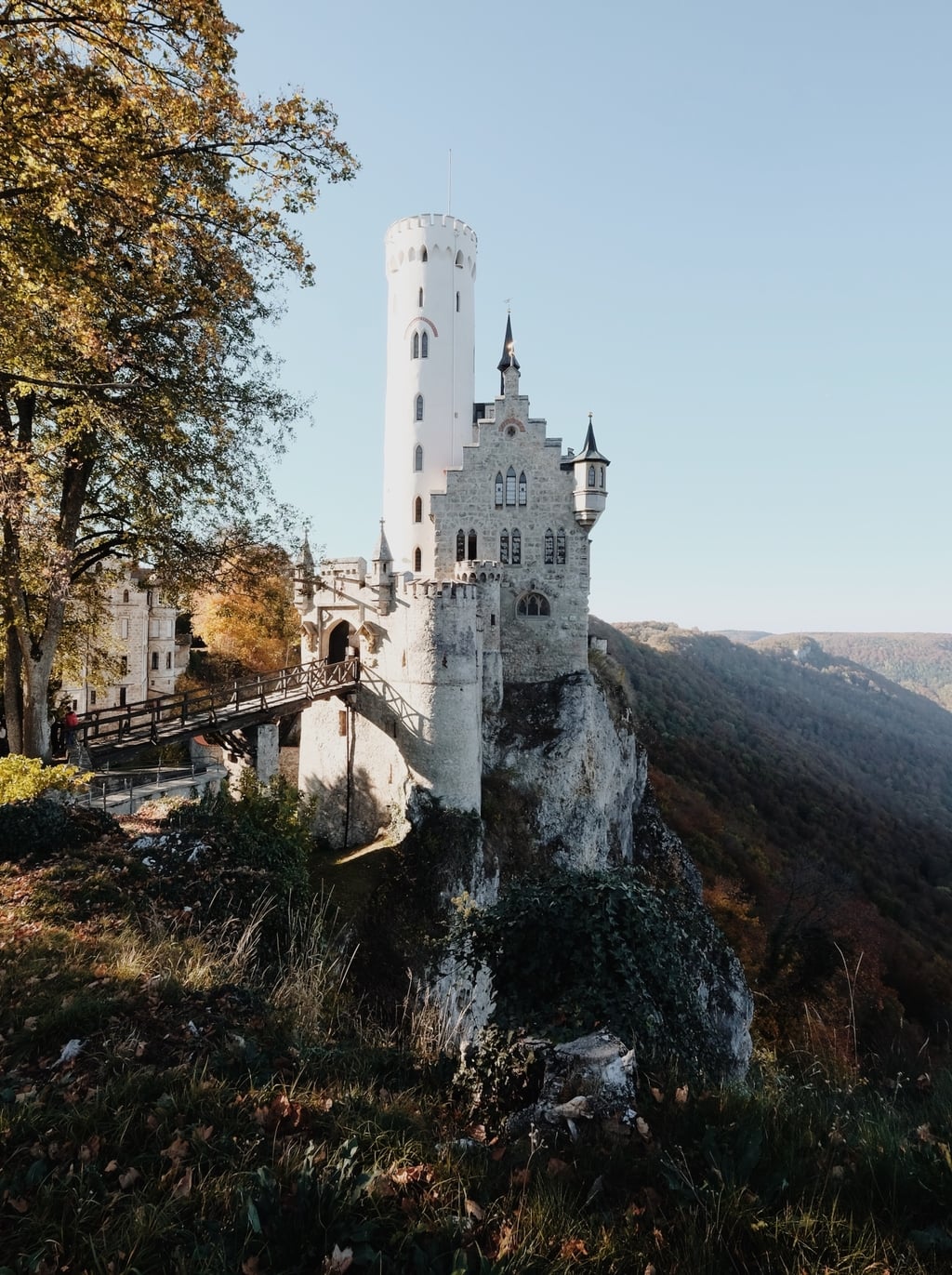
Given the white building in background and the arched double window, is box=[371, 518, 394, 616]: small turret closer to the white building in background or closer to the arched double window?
the arched double window

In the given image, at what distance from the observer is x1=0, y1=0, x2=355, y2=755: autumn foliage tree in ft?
26.2

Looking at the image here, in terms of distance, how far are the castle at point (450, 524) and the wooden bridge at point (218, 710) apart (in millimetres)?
1456

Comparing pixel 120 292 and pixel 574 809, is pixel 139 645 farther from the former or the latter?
pixel 120 292

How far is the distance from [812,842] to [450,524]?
46249 mm

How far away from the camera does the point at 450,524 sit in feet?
99.3

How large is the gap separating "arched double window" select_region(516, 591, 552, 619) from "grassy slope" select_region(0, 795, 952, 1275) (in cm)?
2454

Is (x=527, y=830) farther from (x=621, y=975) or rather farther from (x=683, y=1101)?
(x=683, y=1101)

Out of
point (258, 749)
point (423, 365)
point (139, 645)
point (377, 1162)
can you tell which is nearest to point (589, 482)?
point (423, 365)

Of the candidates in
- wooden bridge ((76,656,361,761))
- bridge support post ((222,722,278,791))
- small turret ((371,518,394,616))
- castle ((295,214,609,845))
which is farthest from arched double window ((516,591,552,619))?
bridge support post ((222,722,278,791))

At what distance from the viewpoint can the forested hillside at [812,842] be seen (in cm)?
3844

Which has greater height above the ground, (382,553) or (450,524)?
(450,524)

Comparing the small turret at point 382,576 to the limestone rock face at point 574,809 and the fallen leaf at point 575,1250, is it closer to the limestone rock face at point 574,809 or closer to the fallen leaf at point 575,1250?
the limestone rock face at point 574,809

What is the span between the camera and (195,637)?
47.9 m

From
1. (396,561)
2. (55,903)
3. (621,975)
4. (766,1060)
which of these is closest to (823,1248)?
(621,975)
